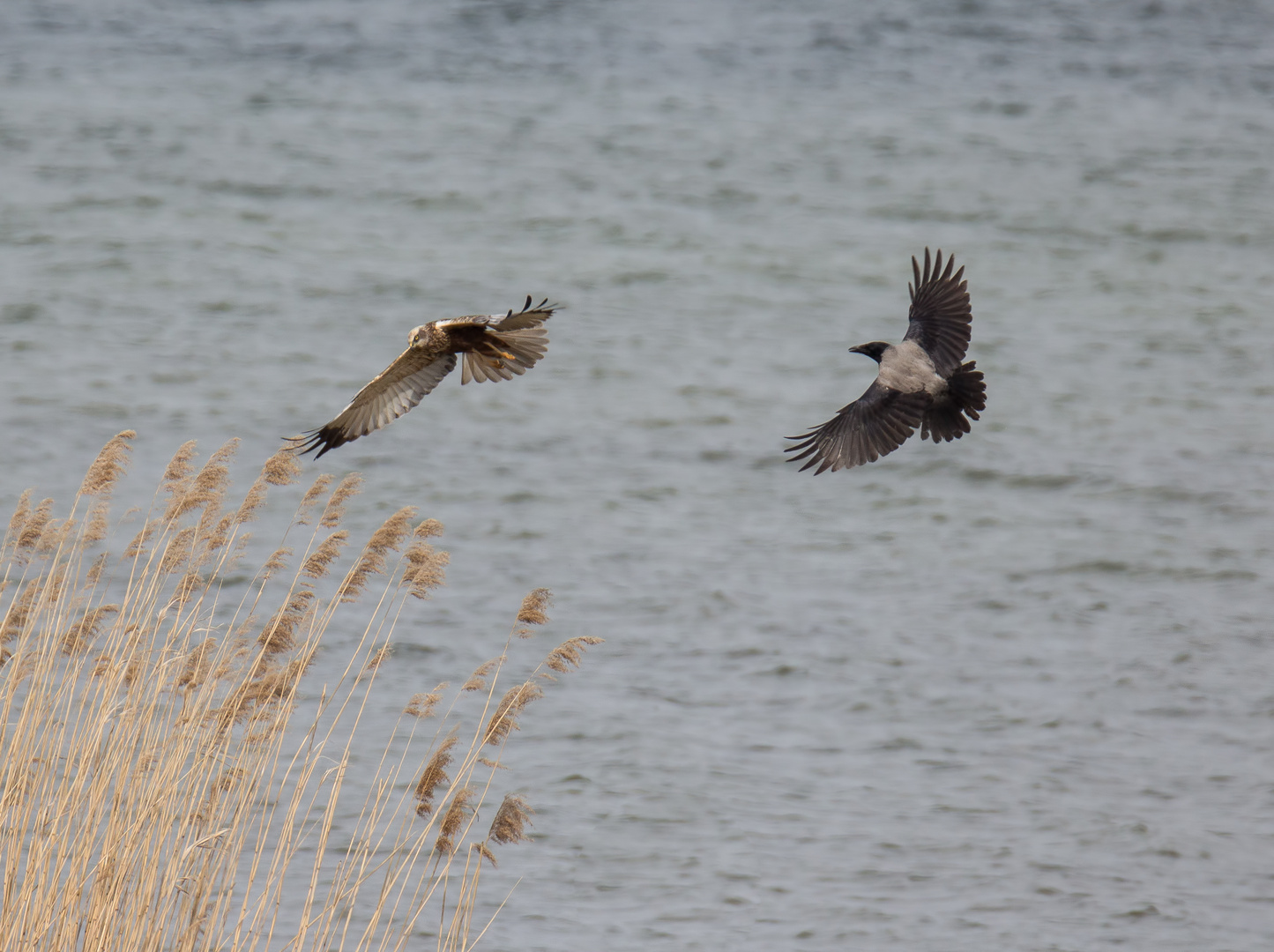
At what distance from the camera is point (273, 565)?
4457 millimetres

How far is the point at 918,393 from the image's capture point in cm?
461

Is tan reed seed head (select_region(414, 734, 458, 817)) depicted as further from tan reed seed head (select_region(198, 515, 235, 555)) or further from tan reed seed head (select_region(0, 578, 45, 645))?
tan reed seed head (select_region(0, 578, 45, 645))

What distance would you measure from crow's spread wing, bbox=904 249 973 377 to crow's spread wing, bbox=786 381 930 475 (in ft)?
0.45

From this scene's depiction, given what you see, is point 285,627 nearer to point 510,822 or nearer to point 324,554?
point 324,554

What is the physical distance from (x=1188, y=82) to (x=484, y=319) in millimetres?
17161

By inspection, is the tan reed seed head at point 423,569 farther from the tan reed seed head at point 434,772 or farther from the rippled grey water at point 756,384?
the rippled grey water at point 756,384

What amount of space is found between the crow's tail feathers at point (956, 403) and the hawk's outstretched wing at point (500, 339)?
1.10 m

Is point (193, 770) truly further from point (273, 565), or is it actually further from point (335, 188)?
point (335, 188)

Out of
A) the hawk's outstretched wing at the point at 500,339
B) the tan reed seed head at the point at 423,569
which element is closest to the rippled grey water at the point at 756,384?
the tan reed seed head at the point at 423,569

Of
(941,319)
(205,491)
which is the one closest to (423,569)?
(205,491)

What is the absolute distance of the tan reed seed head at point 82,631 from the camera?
436 cm

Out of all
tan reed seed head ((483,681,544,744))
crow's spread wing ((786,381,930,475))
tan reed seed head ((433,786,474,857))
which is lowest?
tan reed seed head ((433,786,474,857))

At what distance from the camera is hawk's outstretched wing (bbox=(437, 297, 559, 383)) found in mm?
3939

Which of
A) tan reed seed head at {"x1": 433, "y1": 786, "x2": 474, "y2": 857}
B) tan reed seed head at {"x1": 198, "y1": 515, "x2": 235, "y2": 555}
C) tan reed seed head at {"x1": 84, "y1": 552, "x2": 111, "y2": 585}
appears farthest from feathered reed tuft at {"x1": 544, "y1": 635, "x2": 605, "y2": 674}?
tan reed seed head at {"x1": 84, "y1": 552, "x2": 111, "y2": 585}
